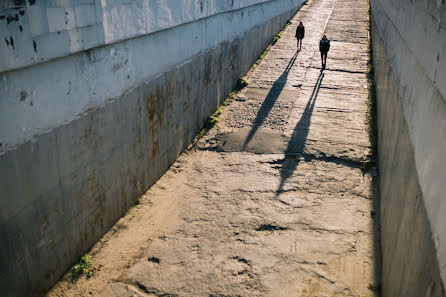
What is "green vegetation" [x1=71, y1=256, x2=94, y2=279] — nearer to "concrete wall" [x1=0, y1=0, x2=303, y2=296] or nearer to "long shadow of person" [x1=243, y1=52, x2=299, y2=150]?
"concrete wall" [x1=0, y1=0, x2=303, y2=296]

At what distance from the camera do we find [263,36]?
16.7 m

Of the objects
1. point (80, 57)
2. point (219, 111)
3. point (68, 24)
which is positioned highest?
point (68, 24)

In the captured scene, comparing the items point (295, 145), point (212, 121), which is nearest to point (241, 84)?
point (212, 121)

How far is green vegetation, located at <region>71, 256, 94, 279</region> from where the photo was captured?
5.13 metres

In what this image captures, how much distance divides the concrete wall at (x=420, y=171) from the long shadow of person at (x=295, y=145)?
2.44m

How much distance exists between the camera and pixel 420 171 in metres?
3.36

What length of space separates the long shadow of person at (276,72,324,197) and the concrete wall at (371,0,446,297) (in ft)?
8.01

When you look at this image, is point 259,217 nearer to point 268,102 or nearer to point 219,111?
point 219,111

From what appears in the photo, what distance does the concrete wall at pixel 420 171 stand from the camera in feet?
8.62

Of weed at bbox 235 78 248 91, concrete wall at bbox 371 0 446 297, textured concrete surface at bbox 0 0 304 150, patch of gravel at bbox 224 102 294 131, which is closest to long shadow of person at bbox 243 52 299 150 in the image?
patch of gravel at bbox 224 102 294 131

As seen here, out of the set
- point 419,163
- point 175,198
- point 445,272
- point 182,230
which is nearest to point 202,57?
point 175,198

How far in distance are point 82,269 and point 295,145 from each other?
531 centimetres

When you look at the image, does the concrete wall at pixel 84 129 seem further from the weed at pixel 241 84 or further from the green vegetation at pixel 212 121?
the weed at pixel 241 84

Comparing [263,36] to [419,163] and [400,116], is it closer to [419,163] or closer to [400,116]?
[400,116]
